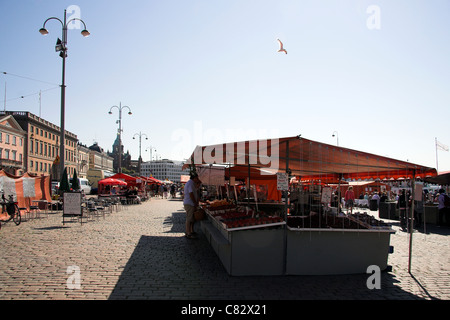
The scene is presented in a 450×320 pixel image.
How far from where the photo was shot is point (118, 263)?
670 cm

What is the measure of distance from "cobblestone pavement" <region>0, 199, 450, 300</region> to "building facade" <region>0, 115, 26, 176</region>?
181 feet

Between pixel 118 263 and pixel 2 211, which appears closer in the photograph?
pixel 118 263

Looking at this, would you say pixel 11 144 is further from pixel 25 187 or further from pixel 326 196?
pixel 326 196

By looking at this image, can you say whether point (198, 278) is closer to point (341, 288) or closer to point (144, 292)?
point (144, 292)

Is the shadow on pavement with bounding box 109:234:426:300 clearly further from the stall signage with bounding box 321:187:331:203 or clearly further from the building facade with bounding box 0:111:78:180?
the building facade with bounding box 0:111:78:180

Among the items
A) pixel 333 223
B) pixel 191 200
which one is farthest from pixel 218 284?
pixel 191 200

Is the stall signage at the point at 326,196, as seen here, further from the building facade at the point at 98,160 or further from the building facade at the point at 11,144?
the building facade at the point at 98,160

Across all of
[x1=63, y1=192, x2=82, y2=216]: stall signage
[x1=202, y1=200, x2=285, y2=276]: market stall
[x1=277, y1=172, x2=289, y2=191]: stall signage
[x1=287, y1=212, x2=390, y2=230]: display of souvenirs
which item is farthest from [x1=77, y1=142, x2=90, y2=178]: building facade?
[x1=277, y1=172, x2=289, y2=191]: stall signage

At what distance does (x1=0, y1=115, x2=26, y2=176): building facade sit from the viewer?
183ft

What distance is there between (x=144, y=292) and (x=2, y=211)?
11537 millimetres

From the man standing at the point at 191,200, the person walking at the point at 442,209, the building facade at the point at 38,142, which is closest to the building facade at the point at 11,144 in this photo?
the building facade at the point at 38,142

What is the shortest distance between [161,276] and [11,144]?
2539 inches
